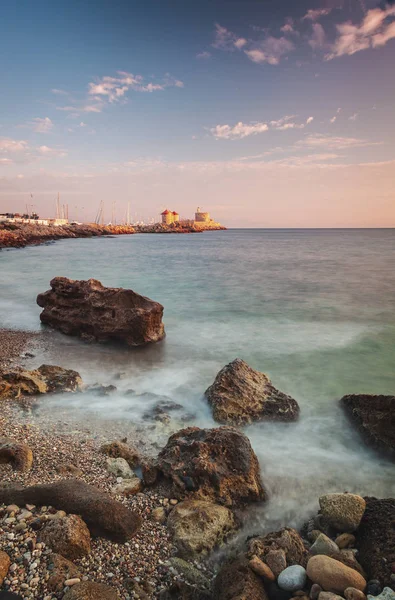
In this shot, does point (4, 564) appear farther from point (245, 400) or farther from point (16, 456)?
point (245, 400)

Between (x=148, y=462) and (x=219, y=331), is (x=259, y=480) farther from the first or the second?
(x=219, y=331)

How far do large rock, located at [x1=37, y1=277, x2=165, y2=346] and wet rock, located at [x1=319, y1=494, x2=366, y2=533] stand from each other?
617 centimetres

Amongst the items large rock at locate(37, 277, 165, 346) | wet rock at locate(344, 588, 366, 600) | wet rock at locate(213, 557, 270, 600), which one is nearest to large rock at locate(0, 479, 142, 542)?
wet rock at locate(213, 557, 270, 600)

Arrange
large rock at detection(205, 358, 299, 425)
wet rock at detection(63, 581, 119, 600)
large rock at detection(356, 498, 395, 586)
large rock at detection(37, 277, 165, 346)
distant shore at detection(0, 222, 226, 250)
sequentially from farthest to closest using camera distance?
distant shore at detection(0, 222, 226, 250) → large rock at detection(37, 277, 165, 346) → large rock at detection(205, 358, 299, 425) → large rock at detection(356, 498, 395, 586) → wet rock at detection(63, 581, 119, 600)

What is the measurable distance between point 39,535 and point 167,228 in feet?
414

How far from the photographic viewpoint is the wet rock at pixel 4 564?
8.45 ft

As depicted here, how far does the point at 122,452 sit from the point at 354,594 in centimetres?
280

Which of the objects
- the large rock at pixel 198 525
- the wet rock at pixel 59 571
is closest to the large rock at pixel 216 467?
the large rock at pixel 198 525

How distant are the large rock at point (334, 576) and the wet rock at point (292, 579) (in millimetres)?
59

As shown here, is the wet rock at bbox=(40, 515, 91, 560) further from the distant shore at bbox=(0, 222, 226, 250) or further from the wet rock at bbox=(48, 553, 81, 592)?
the distant shore at bbox=(0, 222, 226, 250)

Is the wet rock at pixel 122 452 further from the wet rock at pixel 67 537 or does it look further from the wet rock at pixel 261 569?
the wet rock at pixel 261 569

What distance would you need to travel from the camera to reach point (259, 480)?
4.37 metres

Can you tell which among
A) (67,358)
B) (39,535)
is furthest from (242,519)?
(67,358)

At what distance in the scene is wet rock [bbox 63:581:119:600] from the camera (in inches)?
97.1
